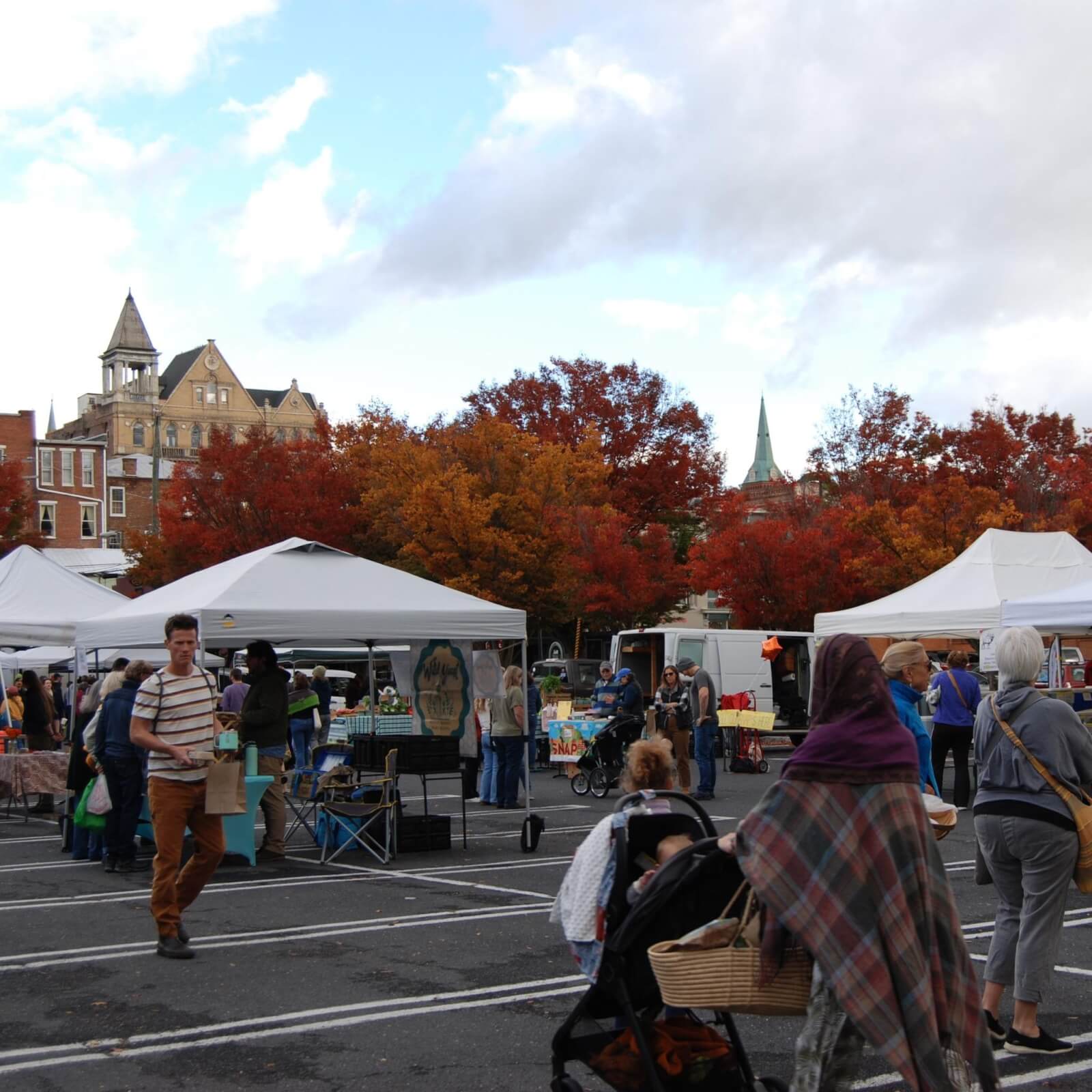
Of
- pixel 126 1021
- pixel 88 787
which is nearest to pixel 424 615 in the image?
pixel 88 787

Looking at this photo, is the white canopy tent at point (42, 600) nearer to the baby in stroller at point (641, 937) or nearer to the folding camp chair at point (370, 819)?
the folding camp chair at point (370, 819)

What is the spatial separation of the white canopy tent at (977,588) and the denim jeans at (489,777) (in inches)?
222

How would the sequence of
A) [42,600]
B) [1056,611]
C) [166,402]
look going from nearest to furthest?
[1056,611] → [42,600] → [166,402]

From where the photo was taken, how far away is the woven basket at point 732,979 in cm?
422

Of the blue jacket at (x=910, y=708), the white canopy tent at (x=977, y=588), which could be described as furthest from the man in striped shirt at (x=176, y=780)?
the white canopy tent at (x=977, y=588)

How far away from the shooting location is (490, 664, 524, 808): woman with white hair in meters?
16.3


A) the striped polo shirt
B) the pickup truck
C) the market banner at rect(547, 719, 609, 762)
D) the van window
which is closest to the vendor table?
the market banner at rect(547, 719, 609, 762)

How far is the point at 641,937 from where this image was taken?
4.66 meters

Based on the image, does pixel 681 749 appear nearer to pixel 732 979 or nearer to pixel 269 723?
pixel 269 723

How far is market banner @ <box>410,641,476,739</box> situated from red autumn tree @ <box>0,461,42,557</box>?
42451 mm

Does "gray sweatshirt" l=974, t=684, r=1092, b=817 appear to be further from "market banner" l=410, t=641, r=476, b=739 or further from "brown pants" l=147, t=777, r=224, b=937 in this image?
"market banner" l=410, t=641, r=476, b=739

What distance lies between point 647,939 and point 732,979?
0.49 meters

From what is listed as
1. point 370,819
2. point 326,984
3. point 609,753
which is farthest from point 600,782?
point 326,984

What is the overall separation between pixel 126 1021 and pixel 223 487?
4555 cm
